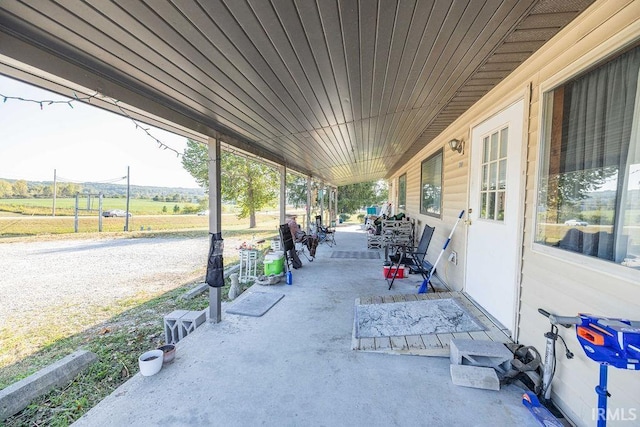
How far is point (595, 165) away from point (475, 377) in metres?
1.61

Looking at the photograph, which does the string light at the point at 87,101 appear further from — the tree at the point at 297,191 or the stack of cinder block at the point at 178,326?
the tree at the point at 297,191

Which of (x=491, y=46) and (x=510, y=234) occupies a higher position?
(x=491, y=46)

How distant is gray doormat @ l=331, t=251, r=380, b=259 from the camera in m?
6.65

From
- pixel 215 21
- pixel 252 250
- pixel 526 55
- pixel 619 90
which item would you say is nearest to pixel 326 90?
pixel 215 21

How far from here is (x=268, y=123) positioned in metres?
3.36

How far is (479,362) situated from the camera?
213 centimetres

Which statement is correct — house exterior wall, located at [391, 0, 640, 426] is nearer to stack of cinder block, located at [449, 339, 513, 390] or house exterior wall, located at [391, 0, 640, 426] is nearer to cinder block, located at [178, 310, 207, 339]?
stack of cinder block, located at [449, 339, 513, 390]

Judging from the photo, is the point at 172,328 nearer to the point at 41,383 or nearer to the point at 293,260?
the point at 41,383

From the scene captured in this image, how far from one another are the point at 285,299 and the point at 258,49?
3.12 m

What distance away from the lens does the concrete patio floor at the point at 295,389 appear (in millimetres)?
1725

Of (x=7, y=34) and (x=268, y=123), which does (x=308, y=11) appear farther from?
(x=268, y=123)

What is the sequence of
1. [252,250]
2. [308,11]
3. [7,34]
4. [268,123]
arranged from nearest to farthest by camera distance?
1. [7,34]
2. [308,11]
3. [268,123]
4. [252,250]

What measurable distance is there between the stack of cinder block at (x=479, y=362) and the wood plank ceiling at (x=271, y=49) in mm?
2261
